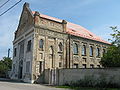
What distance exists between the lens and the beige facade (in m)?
28.7

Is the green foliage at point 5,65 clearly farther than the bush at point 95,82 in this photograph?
Yes

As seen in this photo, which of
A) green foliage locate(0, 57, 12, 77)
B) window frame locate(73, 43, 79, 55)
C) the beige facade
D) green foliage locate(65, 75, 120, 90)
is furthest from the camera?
green foliage locate(0, 57, 12, 77)

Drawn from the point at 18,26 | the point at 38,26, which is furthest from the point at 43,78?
the point at 18,26

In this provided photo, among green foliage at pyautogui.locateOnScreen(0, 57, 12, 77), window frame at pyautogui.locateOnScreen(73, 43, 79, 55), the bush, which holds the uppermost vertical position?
window frame at pyautogui.locateOnScreen(73, 43, 79, 55)

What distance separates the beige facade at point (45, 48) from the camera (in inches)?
1129

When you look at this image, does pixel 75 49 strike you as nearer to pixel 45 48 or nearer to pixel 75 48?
pixel 75 48

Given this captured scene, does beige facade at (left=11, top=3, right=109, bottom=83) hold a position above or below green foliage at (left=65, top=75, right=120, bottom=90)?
above

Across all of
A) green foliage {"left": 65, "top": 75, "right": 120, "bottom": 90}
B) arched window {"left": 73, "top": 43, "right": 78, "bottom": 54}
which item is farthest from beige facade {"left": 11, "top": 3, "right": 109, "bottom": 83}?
green foliage {"left": 65, "top": 75, "right": 120, "bottom": 90}

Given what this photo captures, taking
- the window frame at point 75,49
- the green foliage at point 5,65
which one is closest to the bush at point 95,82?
the window frame at point 75,49

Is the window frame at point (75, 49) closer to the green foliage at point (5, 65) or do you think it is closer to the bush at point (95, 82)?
the bush at point (95, 82)

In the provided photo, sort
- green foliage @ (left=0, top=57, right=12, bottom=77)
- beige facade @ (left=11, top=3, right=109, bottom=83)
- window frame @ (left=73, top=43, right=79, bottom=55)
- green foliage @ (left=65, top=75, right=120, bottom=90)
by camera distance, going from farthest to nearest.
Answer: green foliage @ (left=0, top=57, right=12, bottom=77), window frame @ (left=73, top=43, right=79, bottom=55), beige facade @ (left=11, top=3, right=109, bottom=83), green foliage @ (left=65, top=75, right=120, bottom=90)

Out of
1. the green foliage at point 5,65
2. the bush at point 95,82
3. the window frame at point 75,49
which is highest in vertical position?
the window frame at point 75,49

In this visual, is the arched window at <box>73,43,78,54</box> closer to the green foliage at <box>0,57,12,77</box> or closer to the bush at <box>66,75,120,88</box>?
the bush at <box>66,75,120,88</box>

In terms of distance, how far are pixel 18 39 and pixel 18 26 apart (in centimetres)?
296
